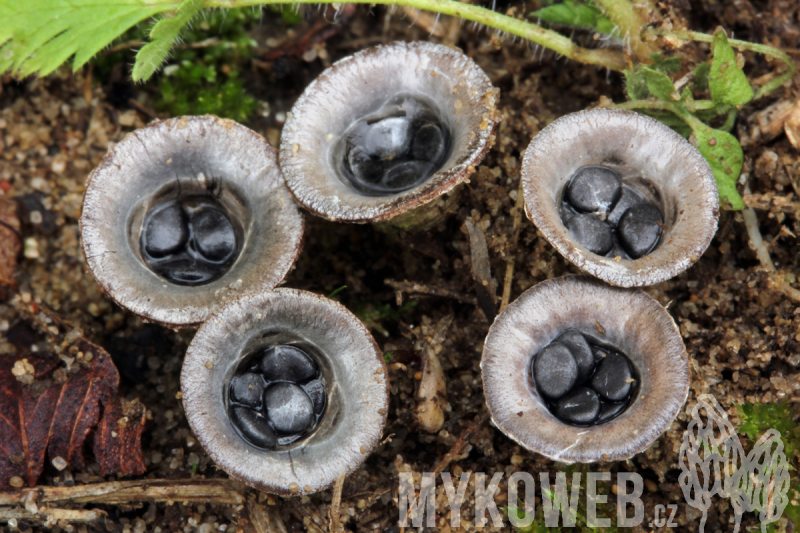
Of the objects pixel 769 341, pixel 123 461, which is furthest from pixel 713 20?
pixel 123 461

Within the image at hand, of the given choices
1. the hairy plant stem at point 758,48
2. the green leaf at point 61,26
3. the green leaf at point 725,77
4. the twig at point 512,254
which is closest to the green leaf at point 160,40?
the green leaf at point 61,26

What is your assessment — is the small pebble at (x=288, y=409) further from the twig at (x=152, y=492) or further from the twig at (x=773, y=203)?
the twig at (x=773, y=203)

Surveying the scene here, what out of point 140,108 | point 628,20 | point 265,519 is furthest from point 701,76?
point 140,108

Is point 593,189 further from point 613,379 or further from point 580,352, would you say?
point 613,379

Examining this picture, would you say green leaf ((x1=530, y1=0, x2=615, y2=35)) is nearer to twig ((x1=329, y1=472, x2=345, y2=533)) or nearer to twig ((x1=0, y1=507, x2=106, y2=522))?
twig ((x1=329, y1=472, x2=345, y2=533))

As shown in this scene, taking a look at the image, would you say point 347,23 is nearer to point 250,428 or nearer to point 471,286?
point 471,286

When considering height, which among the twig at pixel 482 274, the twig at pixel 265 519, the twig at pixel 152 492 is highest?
the twig at pixel 482 274
